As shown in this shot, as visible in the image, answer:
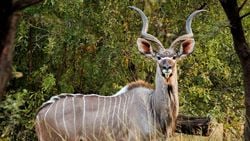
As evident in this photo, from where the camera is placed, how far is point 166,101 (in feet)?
18.6

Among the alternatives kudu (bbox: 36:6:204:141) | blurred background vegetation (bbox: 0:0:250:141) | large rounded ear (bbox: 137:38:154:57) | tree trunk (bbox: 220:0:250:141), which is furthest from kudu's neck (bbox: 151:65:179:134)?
blurred background vegetation (bbox: 0:0:250:141)

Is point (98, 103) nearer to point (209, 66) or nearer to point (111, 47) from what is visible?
point (111, 47)

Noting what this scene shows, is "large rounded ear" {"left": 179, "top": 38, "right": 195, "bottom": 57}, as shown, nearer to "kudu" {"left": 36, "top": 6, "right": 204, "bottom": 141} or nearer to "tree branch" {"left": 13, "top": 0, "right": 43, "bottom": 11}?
"kudu" {"left": 36, "top": 6, "right": 204, "bottom": 141}

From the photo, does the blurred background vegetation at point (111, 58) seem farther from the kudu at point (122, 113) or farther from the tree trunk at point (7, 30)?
the tree trunk at point (7, 30)

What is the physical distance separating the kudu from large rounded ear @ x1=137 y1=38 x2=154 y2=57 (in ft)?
0.28

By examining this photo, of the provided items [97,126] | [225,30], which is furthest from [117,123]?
[225,30]

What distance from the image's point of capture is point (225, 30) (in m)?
7.07

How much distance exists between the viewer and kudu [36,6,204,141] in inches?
219

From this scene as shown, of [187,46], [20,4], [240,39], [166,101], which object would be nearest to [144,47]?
[187,46]

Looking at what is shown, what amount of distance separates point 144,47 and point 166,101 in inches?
23.9

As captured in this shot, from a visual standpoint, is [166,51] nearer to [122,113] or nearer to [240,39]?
[122,113]

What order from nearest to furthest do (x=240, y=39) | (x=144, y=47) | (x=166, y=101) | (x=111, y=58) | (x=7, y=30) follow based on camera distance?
1. (x=7, y=30)
2. (x=240, y=39)
3. (x=166, y=101)
4. (x=144, y=47)
5. (x=111, y=58)

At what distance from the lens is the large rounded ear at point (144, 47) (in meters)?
6.00

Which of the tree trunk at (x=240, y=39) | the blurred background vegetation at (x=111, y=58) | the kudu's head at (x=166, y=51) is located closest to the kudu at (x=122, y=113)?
the kudu's head at (x=166, y=51)
